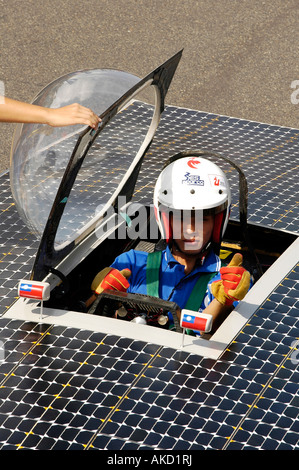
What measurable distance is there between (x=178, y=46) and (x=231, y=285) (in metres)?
5.86

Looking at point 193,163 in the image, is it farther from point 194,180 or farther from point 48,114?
point 48,114

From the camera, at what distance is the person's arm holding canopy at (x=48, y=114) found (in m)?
2.96

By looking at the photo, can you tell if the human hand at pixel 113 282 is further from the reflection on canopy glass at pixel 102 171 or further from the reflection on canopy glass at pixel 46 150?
the reflection on canopy glass at pixel 46 150

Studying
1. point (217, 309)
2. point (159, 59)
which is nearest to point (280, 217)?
point (217, 309)

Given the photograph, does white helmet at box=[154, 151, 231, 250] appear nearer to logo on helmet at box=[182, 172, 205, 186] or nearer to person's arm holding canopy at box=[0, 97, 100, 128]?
logo on helmet at box=[182, 172, 205, 186]

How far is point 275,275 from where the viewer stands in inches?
131

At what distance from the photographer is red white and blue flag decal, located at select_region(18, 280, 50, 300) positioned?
2.99 metres

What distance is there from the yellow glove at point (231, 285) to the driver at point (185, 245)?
0.21 ft

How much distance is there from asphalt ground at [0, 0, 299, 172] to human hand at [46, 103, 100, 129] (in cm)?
429

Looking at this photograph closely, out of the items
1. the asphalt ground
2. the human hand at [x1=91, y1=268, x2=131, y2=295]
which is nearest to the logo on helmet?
the human hand at [x1=91, y1=268, x2=131, y2=295]

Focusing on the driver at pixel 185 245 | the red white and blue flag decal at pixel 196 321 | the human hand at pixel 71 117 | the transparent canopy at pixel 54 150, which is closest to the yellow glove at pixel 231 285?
the driver at pixel 185 245

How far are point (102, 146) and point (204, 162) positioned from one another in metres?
0.70

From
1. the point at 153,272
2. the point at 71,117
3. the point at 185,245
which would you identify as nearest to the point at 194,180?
the point at 185,245

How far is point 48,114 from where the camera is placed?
2.99 m
